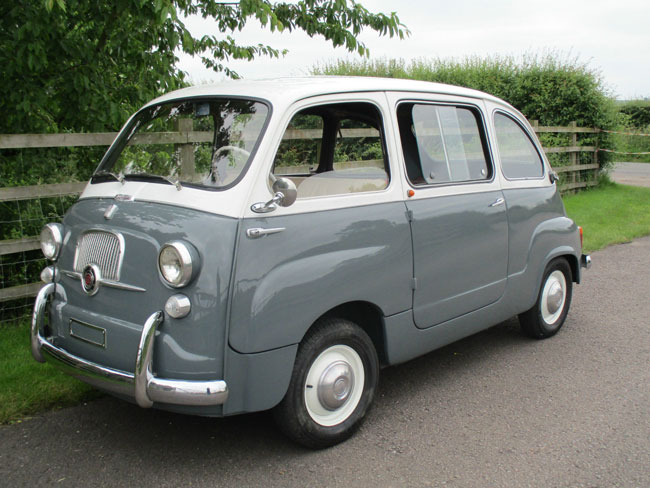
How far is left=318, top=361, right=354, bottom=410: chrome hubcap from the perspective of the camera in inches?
140

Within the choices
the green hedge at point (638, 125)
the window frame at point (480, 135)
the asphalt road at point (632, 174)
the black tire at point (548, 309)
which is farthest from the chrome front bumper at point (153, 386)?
the green hedge at point (638, 125)

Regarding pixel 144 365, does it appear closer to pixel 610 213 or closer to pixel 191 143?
pixel 191 143

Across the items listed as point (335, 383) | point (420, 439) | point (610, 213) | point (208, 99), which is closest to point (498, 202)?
point (420, 439)

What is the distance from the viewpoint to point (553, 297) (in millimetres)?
5512

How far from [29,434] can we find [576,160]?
45.9ft

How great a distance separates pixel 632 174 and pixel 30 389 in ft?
69.9

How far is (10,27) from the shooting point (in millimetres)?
5500

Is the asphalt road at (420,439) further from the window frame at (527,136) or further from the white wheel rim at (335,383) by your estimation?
the window frame at (527,136)

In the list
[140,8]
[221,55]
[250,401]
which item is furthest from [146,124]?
[221,55]

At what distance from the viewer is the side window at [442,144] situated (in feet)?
14.0

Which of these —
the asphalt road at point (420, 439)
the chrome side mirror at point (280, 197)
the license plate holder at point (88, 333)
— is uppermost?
the chrome side mirror at point (280, 197)

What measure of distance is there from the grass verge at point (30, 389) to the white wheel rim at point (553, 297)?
357cm

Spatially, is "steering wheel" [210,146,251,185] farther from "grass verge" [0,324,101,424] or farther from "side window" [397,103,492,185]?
"grass verge" [0,324,101,424]

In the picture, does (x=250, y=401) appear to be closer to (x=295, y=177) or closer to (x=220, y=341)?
(x=220, y=341)
